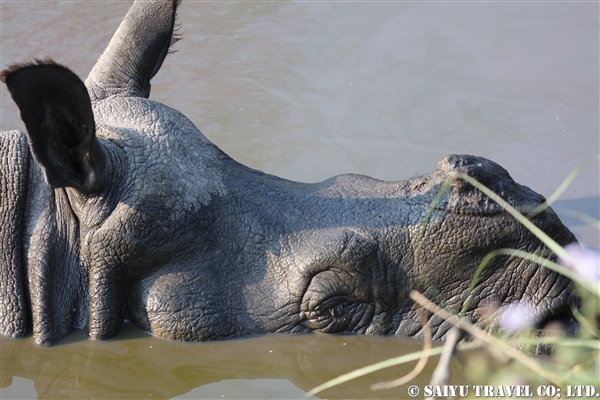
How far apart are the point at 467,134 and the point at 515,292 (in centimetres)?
245

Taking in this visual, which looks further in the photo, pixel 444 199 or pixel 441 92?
pixel 441 92

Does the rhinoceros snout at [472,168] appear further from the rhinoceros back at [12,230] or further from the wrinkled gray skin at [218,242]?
the rhinoceros back at [12,230]

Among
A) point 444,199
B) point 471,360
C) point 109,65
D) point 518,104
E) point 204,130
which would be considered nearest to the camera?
point 444,199

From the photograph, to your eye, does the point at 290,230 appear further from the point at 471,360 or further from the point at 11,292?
the point at 11,292

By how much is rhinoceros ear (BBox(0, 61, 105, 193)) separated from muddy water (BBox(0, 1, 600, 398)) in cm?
199

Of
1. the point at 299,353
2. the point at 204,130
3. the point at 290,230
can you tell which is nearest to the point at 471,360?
the point at 299,353

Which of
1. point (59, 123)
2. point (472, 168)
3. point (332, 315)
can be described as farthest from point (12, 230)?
point (472, 168)

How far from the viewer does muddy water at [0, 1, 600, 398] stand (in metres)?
5.32

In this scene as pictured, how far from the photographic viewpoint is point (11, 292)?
334cm

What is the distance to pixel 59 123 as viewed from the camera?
3.17 metres

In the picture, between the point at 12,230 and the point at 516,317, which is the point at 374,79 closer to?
the point at 516,317

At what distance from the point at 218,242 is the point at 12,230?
2.74 ft

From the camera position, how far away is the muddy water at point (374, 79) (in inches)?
209

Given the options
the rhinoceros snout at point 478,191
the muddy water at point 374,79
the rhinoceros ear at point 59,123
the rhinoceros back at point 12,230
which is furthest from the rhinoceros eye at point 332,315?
the muddy water at point 374,79
